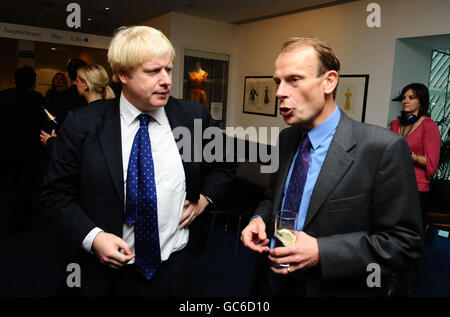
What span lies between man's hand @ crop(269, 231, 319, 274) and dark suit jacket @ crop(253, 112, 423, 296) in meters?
0.03

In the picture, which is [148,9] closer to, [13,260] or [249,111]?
[249,111]

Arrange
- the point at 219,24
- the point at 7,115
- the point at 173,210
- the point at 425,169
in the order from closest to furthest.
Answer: the point at 173,210 < the point at 425,169 < the point at 7,115 < the point at 219,24

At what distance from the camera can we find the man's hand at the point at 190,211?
1522 millimetres

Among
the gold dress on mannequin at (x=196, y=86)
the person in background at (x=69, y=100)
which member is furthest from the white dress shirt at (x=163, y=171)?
the gold dress on mannequin at (x=196, y=86)

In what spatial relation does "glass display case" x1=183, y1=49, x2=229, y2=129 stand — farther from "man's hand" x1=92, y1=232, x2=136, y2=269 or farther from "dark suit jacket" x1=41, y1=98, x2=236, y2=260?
"man's hand" x1=92, y1=232, x2=136, y2=269

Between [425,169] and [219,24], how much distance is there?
5.76 m

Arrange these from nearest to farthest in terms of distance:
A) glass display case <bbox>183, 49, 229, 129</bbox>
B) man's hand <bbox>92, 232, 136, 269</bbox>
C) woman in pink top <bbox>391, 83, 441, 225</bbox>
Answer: man's hand <bbox>92, 232, 136, 269</bbox> < woman in pink top <bbox>391, 83, 441, 225</bbox> < glass display case <bbox>183, 49, 229, 129</bbox>

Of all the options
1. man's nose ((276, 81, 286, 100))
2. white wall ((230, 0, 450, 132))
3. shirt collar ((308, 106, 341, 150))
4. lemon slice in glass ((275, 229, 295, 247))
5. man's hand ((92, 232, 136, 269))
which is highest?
white wall ((230, 0, 450, 132))

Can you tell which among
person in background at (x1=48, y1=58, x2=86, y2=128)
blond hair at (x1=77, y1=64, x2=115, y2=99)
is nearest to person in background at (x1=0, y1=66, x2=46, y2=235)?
person in background at (x1=48, y1=58, x2=86, y2=128)

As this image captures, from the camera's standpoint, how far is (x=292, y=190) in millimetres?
1313

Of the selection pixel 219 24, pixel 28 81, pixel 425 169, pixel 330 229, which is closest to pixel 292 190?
pixel 330 229

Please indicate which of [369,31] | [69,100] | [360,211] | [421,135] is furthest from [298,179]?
[369,31]

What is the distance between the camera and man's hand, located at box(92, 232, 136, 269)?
1.24 meters

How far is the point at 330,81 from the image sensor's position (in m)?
1.28
